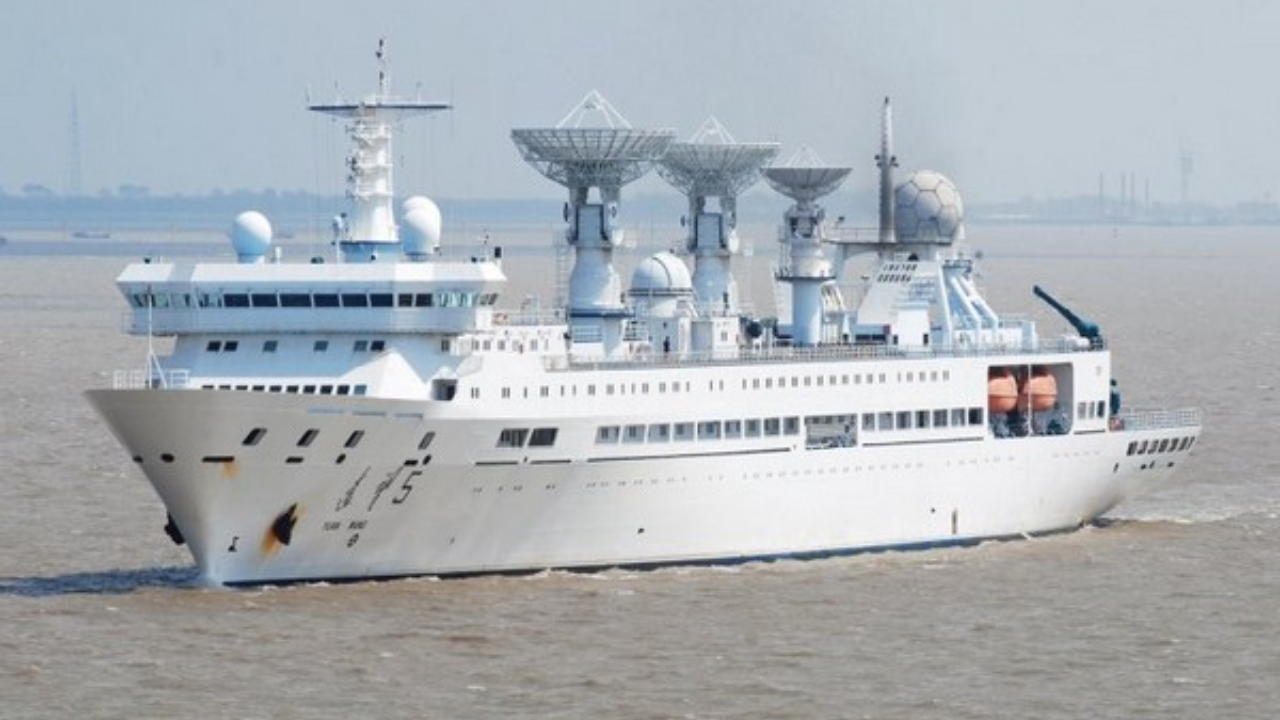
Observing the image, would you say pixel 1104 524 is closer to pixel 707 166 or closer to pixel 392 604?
pixel 707 166

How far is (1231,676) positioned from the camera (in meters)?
45.1

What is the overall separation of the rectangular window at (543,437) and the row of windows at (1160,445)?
54.7 feet

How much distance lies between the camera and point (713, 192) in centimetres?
7119

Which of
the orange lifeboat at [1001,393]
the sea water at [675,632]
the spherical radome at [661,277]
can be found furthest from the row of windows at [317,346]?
the orange lifeboat at [1001,393]

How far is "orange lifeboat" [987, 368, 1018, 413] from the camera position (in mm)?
61938

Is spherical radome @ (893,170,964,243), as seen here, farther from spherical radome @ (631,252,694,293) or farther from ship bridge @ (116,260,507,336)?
ship bridge @ (116,260,507,336)

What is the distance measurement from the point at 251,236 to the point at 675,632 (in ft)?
37.8

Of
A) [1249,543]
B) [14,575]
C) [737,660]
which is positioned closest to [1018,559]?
[1249,543]

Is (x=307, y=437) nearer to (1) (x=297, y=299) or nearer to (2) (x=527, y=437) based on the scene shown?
(1) (x=297, y=299)

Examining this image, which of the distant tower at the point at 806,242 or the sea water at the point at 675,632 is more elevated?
the distant tower at the point at 806,242

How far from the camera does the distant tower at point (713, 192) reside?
226 ft

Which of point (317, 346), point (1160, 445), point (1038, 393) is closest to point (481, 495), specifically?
point (317, 346)

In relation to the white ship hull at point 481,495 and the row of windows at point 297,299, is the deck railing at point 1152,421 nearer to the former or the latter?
the white ship hull at point 481,495

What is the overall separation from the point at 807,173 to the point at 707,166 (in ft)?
13.4
